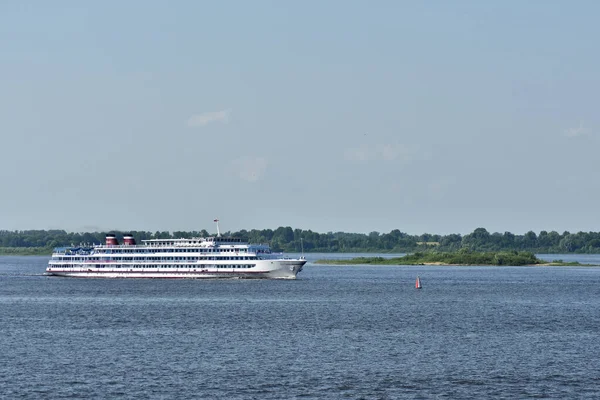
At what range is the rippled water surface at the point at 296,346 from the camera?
205 feet

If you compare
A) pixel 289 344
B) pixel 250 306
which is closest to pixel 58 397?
pixel 289 344

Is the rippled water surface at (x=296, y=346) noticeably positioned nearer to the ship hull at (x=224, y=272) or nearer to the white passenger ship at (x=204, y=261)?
the ship hull at (x=224, y=272)

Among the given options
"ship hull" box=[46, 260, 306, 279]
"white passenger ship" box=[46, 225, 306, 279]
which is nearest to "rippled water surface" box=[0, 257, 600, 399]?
"ship hull" box=[46, 260, 306, 279]

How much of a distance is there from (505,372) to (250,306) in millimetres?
60625

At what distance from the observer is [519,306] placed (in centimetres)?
13025

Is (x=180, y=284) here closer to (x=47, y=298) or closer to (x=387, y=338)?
(x=47, y=298)

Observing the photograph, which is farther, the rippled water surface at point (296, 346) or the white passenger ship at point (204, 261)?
the white passenger ship at point (204, 261)

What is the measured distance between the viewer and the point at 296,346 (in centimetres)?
8281

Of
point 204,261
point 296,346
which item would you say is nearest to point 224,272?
Answer: point 204,261

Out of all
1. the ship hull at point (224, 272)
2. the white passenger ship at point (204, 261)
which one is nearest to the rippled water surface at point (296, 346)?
the ship hull at point (224, 272)

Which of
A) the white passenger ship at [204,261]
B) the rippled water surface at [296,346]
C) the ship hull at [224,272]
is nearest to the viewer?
the rippled water surface at [296,346]

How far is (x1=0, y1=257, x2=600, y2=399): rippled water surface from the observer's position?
205ft

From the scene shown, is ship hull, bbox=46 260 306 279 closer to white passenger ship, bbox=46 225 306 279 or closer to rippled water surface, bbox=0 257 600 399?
white passenger ship, bbox=46 225 306 279

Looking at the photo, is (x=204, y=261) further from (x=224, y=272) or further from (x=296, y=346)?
(x=296, y=346)
